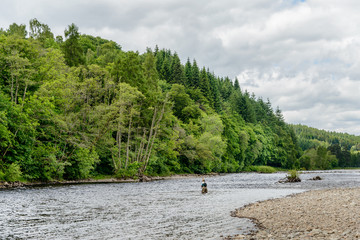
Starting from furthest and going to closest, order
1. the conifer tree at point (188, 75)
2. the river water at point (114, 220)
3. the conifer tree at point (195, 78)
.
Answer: the conifer tree at point (188, 75) < the conifer tree at point (195, 78) < the river water at point (114, 220)

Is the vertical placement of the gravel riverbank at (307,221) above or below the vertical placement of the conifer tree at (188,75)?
below

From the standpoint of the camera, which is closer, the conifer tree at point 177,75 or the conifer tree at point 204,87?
the conifer tree at point 177,75

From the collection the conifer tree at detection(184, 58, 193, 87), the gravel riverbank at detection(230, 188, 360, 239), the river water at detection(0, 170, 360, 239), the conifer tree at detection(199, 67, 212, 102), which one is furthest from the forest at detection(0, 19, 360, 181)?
the conifer tree at detection(184, 58, 193, 87)

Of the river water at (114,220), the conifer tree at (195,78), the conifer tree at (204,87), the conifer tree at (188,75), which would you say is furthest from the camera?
the conifer tree at (188,75)

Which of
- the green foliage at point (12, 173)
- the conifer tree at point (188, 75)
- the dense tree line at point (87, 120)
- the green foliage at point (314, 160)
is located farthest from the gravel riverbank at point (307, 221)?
the green foliage at point (314, 160)

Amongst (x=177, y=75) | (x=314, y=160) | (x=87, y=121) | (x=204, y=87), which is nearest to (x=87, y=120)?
(x=87, y=121)

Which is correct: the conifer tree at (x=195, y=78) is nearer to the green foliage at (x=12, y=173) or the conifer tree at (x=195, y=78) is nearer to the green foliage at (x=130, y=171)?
the green foliage at (x=130, y=171)

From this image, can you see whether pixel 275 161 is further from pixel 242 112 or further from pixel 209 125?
pixel 209 125

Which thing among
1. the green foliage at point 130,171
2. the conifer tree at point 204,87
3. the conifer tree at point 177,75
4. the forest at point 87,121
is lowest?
the green foliage at point 130,171

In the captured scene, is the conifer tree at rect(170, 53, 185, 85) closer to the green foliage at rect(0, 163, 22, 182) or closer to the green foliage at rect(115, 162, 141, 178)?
the green foliage at rect(115, 162, 141, 178)

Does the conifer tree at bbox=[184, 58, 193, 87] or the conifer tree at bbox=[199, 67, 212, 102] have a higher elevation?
the conifer tree at bbox=[184, 58, 193, 87]

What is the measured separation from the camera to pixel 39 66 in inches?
2064

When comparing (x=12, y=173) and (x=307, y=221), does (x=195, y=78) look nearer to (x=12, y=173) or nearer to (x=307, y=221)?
(x=12, y=173)

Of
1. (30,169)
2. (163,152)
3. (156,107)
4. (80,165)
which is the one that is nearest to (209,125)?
(163,152)
